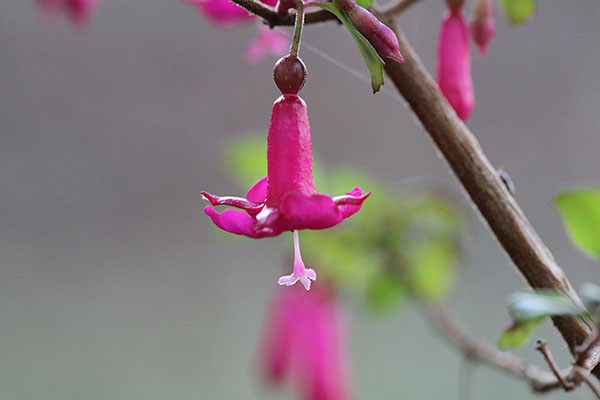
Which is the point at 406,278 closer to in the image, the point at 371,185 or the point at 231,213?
the point at 371,185

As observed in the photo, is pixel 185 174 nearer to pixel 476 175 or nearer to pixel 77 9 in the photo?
pixel 77 9

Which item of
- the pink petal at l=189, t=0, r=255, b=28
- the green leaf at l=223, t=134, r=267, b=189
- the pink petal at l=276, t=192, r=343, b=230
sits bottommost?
the pink petal at l=276, t=192, r=343, b=230

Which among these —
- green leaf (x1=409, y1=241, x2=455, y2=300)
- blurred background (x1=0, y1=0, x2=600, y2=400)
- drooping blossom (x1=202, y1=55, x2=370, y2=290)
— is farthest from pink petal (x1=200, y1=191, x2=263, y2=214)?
blurred background (x1=0, y1=0, x2=600, y2=400)

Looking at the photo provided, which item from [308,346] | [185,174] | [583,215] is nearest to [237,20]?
[583,215]

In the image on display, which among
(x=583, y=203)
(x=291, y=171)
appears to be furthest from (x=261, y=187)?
(x=583, y=203)

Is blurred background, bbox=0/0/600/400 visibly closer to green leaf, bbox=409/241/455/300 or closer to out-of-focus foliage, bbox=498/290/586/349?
green leaf, bbox=409/241/455/300

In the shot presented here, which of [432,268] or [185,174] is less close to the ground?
[185,174]
